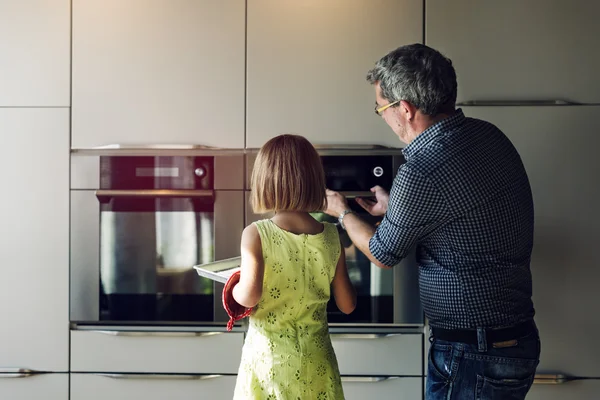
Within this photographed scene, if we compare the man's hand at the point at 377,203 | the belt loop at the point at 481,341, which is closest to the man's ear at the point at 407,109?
the man's hand at the point at 377,203

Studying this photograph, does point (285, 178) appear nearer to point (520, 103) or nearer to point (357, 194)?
point (357, 194)

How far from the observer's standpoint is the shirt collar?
1.32 meters

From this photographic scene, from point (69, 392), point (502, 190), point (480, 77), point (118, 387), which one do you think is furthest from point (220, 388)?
point (480, 77)

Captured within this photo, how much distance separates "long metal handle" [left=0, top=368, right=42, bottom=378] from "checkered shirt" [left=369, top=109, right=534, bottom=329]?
1283mm

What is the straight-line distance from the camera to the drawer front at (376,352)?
1849 mm

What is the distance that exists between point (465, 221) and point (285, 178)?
16.4 inches

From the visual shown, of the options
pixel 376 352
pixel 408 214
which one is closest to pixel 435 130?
pixel 408 214

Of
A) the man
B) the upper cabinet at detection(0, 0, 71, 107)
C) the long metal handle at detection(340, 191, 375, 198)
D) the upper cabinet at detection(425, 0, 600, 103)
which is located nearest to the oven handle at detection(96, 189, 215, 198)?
the upper cabinet at detection(0, 0, 71, 107)

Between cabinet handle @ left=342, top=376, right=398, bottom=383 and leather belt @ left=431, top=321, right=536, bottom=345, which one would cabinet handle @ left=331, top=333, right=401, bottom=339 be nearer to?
cabinet handle @ left=342, top=376, right=398, bottom=383

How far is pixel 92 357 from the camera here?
187cm

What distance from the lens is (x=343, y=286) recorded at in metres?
1.38

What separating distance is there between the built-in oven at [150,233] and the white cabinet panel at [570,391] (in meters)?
1.08

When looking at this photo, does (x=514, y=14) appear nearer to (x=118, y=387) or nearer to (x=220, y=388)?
(x=220, y=388)

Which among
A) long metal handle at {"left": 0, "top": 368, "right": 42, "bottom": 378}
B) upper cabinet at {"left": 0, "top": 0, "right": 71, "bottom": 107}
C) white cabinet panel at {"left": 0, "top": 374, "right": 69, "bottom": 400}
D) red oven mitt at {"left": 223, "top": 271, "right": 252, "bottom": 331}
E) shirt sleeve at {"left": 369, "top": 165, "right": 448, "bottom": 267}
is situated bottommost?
white cabinet panel at {"left": 0, "top": 374, "right": 69, "bottom": 400}
